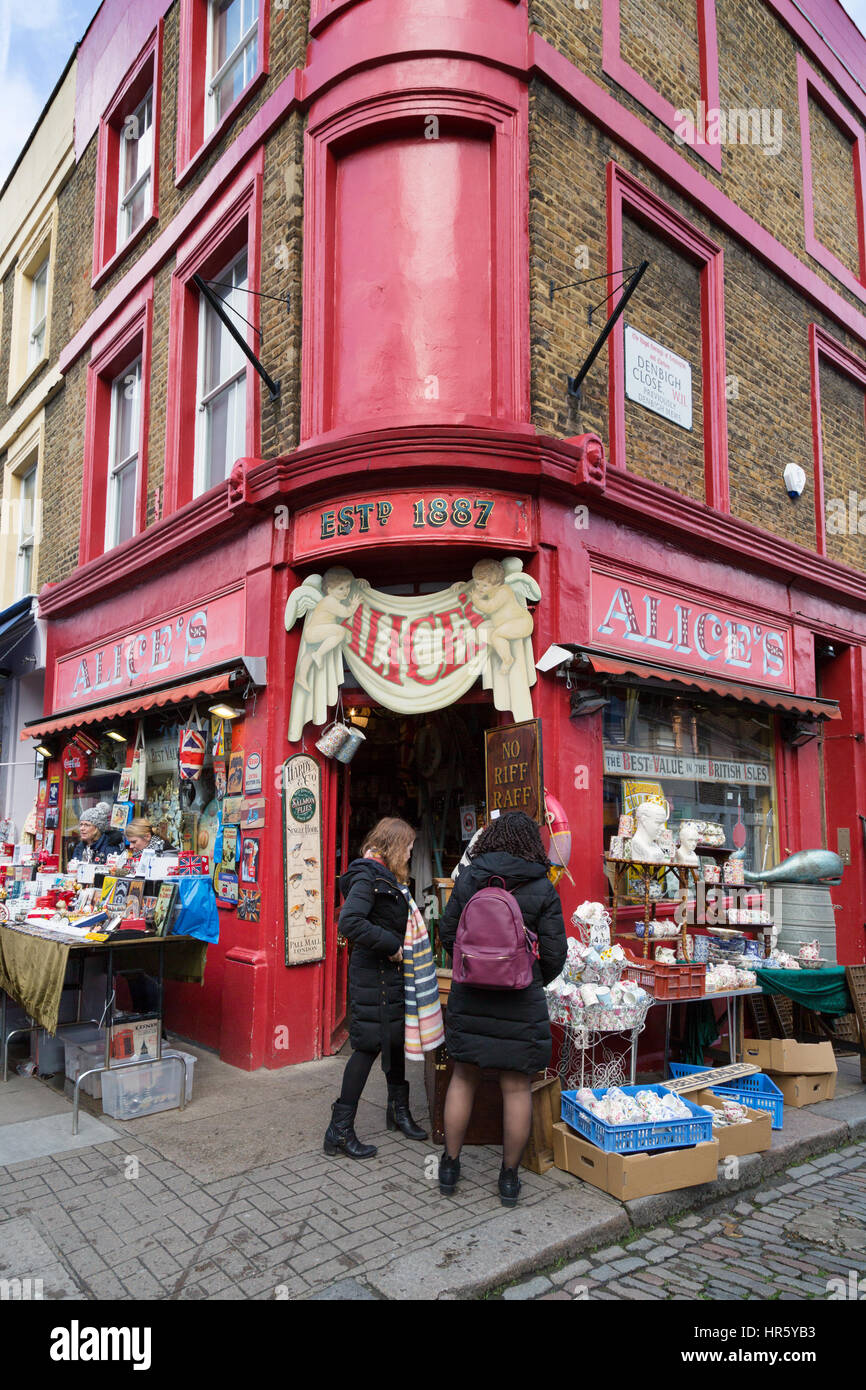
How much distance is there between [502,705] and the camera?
6.88 m

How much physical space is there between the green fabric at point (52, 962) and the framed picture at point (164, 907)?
117 millimetres

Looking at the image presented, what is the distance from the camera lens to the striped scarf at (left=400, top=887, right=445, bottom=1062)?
524 cm

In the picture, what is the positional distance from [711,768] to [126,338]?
8.68 metres

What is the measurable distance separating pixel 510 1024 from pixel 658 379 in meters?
6.64

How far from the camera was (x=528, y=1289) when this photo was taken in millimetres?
3846

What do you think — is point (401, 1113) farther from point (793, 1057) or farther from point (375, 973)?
point (793, 1057)

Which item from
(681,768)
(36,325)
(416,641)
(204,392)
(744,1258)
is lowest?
(744,1258)

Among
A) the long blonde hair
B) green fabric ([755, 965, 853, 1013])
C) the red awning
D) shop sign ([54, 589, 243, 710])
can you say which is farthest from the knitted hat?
green fabric ([755, 965, 853, 1013])

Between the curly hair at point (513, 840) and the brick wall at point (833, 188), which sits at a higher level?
the brick wall at point (833, 188)

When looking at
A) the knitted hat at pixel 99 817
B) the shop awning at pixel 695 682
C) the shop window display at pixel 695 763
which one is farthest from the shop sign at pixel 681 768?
the knitted hat at pixel 99 817

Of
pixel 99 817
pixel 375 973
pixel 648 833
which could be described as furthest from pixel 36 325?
pixel 375 973

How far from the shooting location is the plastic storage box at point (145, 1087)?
5.96 metres

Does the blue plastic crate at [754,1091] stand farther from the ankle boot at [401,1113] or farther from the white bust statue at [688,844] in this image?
the ankle boot at [401,1113]
